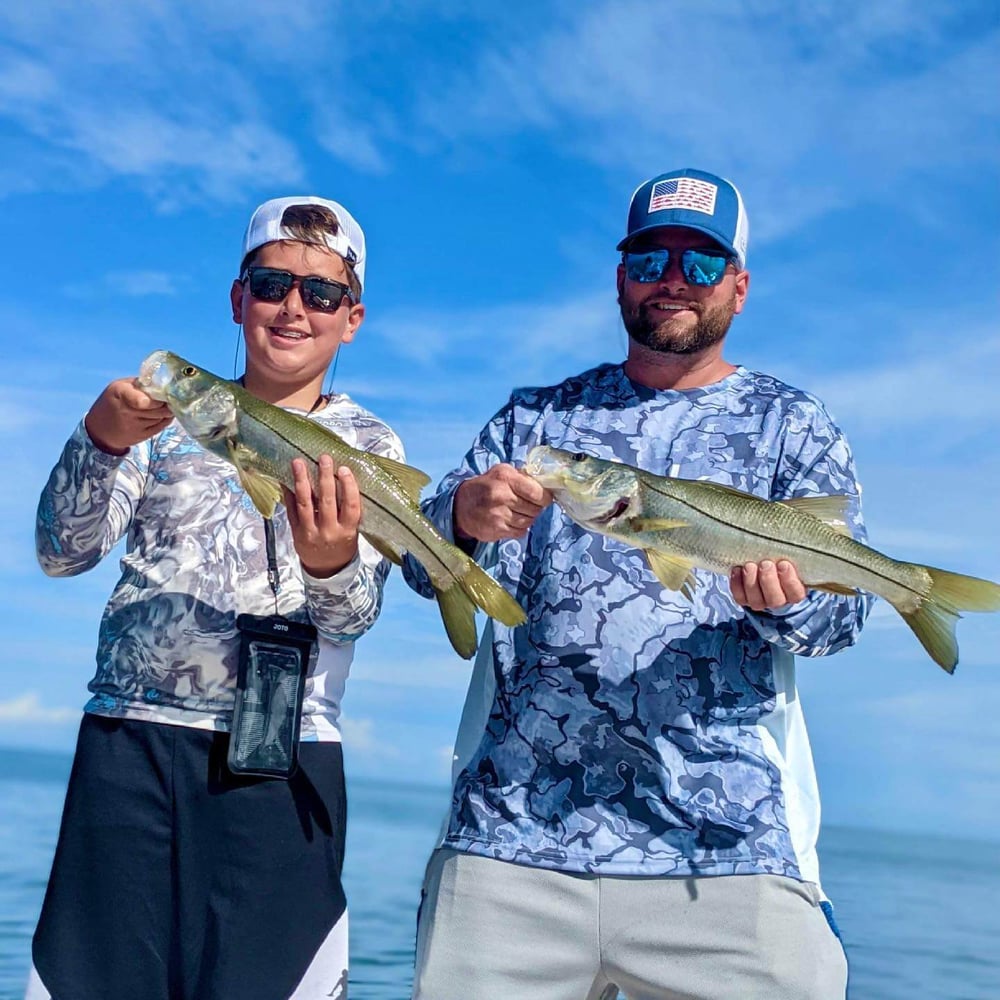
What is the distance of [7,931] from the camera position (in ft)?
Answer: 41.4

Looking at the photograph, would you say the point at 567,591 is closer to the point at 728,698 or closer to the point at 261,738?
the point at 728,698

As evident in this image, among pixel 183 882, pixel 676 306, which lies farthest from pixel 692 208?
pixel 183 882

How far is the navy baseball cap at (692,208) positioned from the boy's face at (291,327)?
3.77ft

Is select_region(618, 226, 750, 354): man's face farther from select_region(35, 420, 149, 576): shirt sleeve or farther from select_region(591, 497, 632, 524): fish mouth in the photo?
select_region(35, 420, 149, 576): shirt sleeve

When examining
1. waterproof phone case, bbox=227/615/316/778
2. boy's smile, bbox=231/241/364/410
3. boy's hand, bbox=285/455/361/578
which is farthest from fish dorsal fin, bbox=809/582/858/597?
boy's smile, bbox=231/241/364/410

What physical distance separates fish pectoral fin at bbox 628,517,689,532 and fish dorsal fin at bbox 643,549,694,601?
77 millimetres

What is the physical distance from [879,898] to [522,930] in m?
25.4

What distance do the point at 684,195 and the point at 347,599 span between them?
6.33 ft

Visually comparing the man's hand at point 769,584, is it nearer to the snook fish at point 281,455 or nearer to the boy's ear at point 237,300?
the snook fish at point 281,455

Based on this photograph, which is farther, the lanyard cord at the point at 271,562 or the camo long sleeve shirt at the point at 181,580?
the lanyard cord at the point at 271,562

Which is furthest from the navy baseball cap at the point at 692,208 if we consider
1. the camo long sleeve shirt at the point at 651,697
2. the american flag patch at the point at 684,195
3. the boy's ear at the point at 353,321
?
the boy's ear at the point at 353,321

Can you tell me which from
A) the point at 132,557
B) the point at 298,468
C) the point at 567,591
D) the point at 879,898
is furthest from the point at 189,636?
the point at 879,898

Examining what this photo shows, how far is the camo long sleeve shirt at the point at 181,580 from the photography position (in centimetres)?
405

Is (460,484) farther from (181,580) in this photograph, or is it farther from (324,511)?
(181,580)
